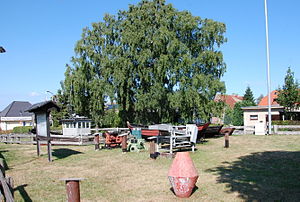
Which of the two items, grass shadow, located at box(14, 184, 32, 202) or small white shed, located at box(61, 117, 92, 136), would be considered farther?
small white shed, located at box(61, 117, 92, 136)

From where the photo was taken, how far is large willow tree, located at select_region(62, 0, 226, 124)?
27891 millimetres

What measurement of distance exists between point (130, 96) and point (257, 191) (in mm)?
22944

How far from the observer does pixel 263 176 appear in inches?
373

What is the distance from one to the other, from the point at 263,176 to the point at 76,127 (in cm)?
1671

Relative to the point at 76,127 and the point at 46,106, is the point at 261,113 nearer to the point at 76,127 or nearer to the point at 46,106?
the point at 76,127

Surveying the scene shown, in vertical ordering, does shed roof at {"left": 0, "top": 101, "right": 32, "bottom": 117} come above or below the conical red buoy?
above

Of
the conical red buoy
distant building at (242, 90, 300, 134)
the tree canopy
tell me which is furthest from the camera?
distant building at (242, 90, 300, 134)

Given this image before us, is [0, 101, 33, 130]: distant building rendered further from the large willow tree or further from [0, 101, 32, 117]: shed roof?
the large willow tree

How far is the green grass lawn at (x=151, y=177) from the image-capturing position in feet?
25.0

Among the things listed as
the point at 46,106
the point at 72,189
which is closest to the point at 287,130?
the point at 46,106

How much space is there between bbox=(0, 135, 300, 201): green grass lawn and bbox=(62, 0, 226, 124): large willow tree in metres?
14.1

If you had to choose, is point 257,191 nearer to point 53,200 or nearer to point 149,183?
point 149,183

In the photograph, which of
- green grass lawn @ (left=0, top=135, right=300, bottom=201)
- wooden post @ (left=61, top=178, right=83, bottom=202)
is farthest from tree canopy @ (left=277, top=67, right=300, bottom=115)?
wooden post @ (left=61, top=178, right=83, bottom=202)

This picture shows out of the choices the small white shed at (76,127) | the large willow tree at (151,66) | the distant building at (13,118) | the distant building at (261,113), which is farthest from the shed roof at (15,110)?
the distant building at (261,113)
